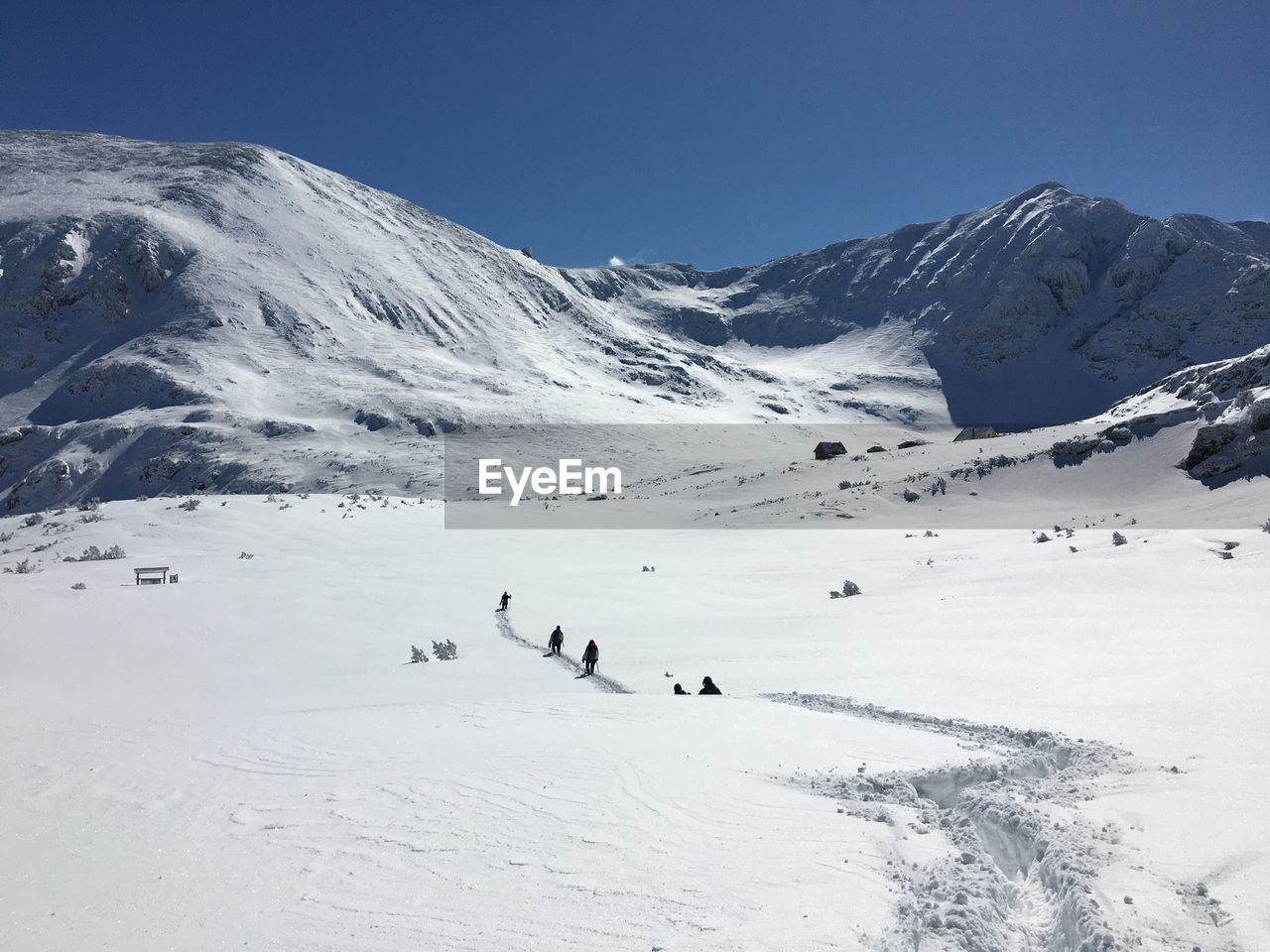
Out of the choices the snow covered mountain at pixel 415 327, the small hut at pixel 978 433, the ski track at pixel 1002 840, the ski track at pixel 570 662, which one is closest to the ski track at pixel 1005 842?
the ski track at pixel 1002 840

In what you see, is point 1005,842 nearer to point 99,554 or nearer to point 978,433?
point 99,554

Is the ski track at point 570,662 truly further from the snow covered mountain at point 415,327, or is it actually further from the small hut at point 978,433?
the small hut at point 978,433

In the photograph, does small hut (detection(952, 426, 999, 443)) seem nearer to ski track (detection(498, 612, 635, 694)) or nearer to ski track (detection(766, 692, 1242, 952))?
ski track (detection(498, 612, 635, 694))

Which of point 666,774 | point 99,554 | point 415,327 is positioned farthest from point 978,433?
point 415,327

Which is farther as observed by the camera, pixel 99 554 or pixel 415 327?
pixel 415 327

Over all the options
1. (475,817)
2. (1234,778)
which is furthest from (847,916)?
(1234,778)

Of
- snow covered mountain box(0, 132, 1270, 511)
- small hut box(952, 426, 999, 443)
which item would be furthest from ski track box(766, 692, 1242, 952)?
snow covered mountain box(0, 132, 1270, 511)
